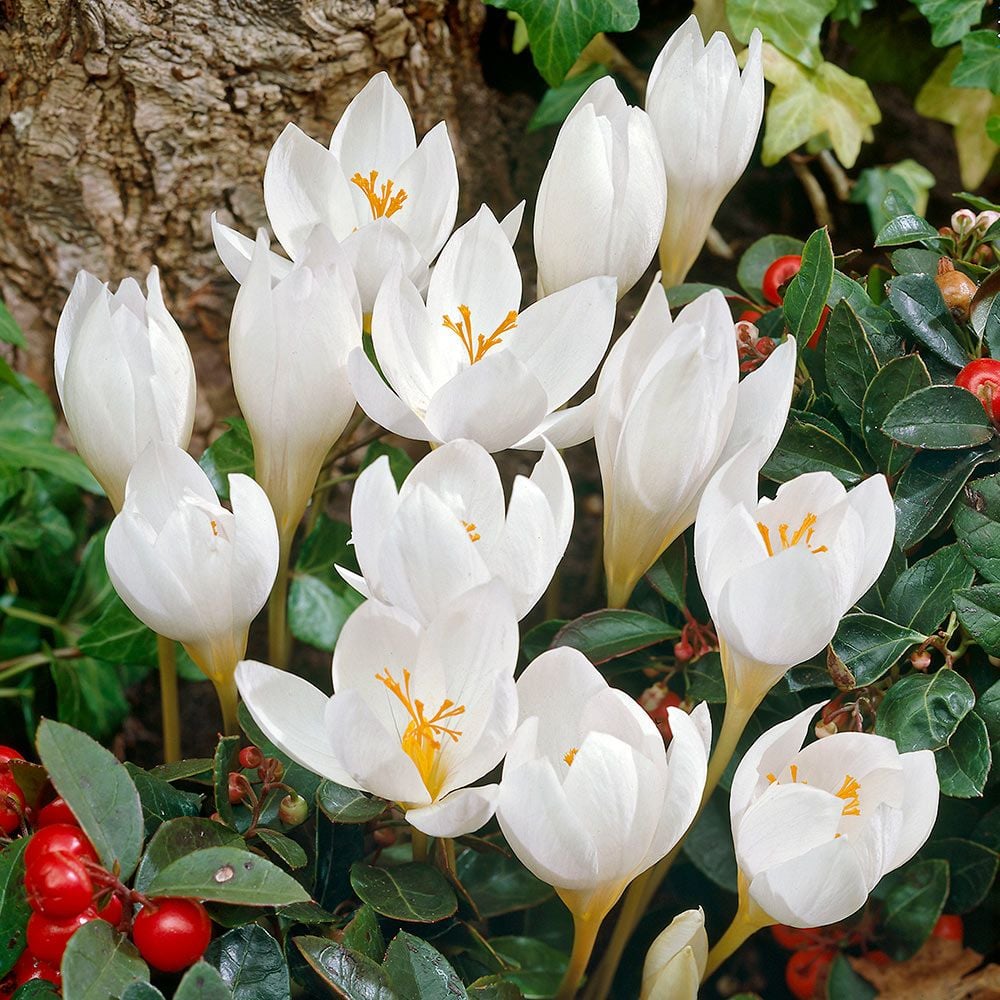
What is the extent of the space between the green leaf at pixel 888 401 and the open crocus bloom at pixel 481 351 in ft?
0.50

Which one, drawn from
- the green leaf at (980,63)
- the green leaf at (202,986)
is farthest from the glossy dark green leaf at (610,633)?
the green leaf at (980,63)

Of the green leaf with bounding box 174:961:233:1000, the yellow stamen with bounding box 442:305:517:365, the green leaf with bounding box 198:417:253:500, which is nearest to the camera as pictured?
the green leaf with bounding box 174:961:233:1000

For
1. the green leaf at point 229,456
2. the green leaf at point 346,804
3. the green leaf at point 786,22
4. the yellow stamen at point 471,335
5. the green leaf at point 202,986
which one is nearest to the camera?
the green leaf at point 202,986

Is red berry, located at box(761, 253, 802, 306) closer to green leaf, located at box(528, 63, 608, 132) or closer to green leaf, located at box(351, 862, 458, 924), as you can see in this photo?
green leaf, located at box(528, 63, 608, 132)

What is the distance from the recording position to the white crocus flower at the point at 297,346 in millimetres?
525

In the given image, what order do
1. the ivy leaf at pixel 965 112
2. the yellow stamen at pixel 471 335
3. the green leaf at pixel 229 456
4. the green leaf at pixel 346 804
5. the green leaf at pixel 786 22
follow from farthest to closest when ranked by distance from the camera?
1. the ivy leaf at pixel 965 112
2. the green leaf at pixel 786 22
3. the green leaf at pixel 229 456
4. the yellow stamen at pixel 471 335
5. the green leaf at pixel 346 804

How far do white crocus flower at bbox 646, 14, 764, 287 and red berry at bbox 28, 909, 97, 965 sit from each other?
504mm

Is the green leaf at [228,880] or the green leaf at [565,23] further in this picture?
the green leaf at [565,23]

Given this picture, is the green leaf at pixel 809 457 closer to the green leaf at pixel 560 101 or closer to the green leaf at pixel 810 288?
the green leaf at pixel 810 288

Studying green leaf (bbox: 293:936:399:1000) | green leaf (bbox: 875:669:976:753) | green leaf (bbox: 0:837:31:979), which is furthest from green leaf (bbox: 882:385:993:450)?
green leaf (bbox: 0:837:31:979)

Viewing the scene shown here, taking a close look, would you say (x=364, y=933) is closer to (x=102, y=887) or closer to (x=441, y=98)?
(x=102, y=887)

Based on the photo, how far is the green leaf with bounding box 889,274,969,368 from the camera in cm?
62

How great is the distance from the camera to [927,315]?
62 cm

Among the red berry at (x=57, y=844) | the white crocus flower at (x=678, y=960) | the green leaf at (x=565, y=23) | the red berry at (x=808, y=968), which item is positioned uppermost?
the green leaf at (x=565, y=23)
